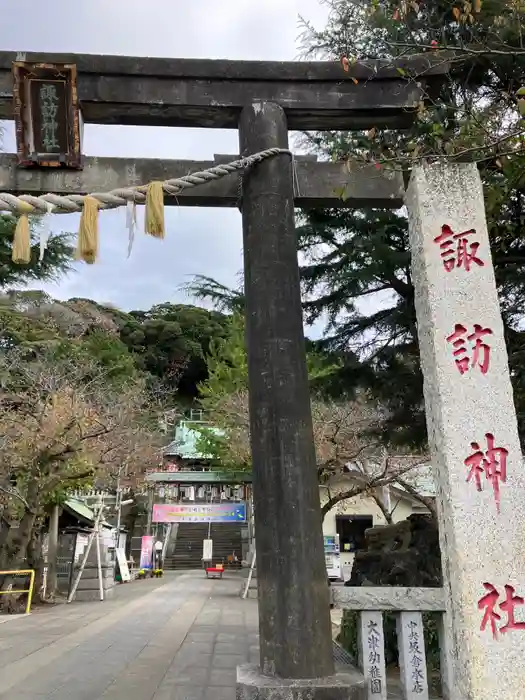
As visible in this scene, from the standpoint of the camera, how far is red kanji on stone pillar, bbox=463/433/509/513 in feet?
11.8

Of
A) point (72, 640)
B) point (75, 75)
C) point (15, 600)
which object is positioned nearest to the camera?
point (75, 75)

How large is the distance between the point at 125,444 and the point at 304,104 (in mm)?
12156

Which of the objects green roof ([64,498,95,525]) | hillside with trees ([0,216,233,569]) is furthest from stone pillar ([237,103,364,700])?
green roof ([64,498,95,525])

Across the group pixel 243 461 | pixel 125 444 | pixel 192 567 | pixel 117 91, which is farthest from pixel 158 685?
pixel 192 567

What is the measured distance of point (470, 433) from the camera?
144 inches

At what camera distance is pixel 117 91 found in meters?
5.16

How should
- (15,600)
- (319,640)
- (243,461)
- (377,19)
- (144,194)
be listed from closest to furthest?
(319,640) < (144,194) < (377,19) < (15,600) < (243,461)

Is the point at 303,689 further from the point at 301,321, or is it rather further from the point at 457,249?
the point at 457,249

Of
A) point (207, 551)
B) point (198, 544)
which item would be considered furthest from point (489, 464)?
point (198, 544)

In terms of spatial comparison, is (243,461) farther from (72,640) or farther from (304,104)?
(304,104)

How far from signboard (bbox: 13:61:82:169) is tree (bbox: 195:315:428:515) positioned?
154 inches

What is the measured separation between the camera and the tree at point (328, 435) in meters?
10.8

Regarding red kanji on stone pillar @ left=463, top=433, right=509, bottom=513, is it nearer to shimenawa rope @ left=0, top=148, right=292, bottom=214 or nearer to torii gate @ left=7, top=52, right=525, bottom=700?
torii gate @ left=7, top=52, right=525, bottom=700

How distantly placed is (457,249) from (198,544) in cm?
3025
